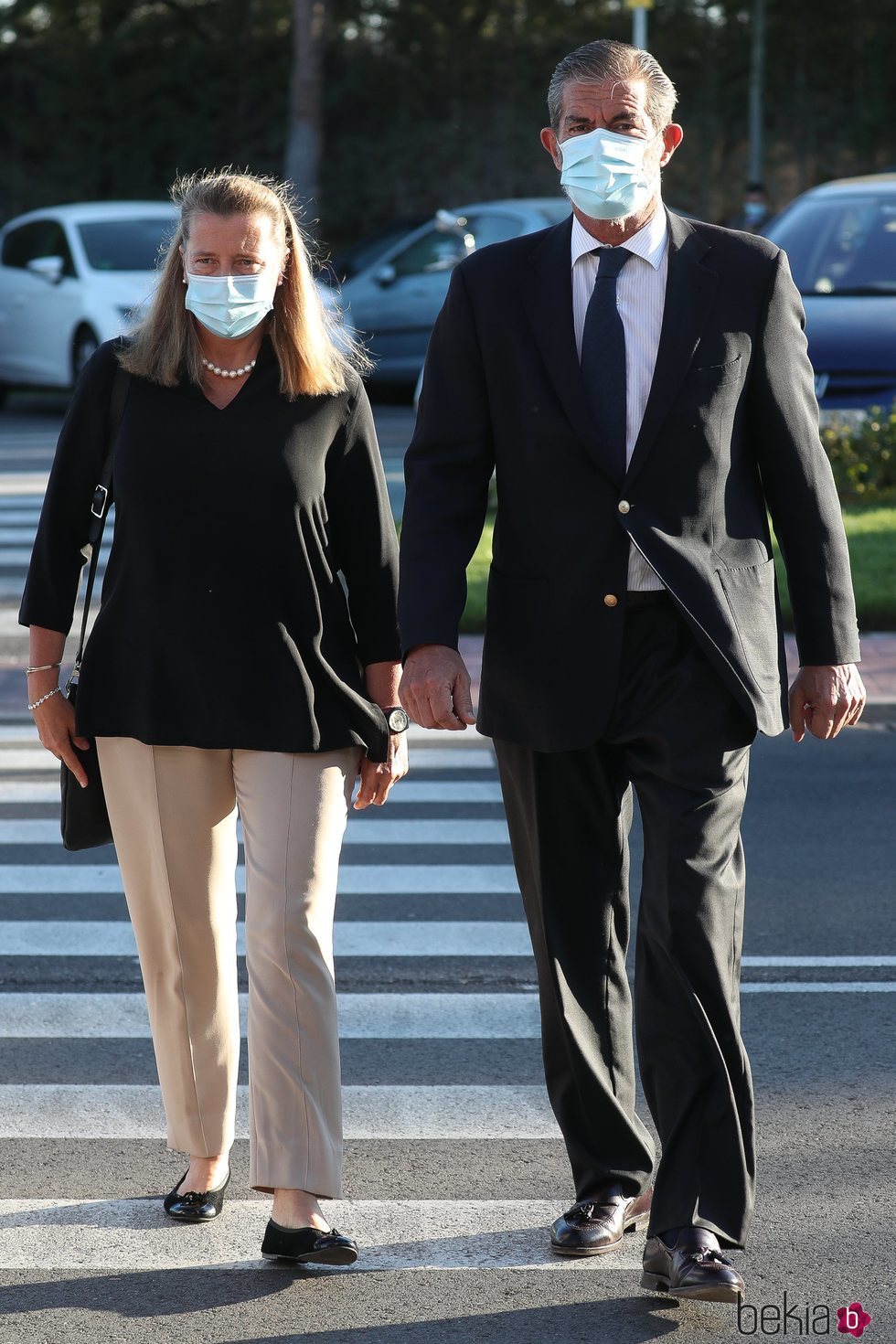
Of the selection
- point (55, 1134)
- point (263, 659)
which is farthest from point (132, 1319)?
point (263, 659)

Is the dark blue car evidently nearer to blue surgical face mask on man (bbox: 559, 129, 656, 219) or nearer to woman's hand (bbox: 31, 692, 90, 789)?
blue surgical face mask on man (bbox: 559, 129, 656, 219)

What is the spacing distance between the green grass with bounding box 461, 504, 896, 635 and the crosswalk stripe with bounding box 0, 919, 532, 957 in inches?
135

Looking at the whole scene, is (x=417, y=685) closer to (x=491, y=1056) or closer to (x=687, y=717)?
(x=687, y=717)

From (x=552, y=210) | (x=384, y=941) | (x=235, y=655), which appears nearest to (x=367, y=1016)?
(x=384, y=941)

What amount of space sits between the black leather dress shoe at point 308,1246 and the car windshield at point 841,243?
10106mm

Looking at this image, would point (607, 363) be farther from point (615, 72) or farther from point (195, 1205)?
point (195, 1205)

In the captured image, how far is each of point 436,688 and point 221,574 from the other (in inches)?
17.7

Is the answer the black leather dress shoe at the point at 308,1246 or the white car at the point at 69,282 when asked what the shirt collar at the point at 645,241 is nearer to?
the black leather dress shoe at the point at 308,1246

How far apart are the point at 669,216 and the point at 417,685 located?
3.18ft

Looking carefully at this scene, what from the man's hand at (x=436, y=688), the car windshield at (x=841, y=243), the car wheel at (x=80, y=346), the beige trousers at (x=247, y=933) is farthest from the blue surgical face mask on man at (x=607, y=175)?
the car wheel at (x=80, y=346)

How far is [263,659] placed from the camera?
3.52 m

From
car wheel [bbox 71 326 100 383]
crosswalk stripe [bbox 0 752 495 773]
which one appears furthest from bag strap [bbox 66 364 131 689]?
car wheel [bbox 71 326 100 383]

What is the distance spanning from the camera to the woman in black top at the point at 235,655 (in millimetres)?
3477

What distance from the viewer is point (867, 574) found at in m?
10.3
